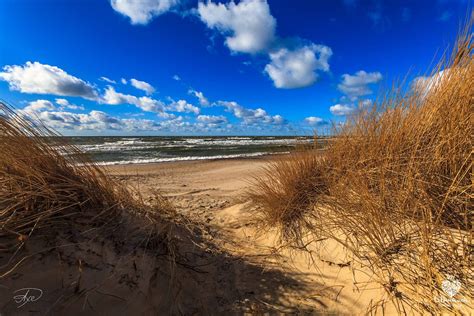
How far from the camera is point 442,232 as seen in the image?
72.6 inches

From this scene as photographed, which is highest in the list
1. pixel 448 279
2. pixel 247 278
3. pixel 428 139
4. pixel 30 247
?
pixel 428 139

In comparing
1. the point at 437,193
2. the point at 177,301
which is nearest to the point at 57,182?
the point at 177,301

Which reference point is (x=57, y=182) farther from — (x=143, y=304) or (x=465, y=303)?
(x=465, y=303)

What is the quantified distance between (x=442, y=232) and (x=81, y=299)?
263cm
